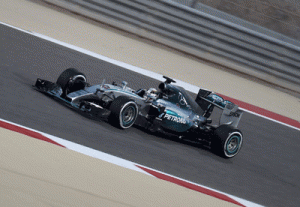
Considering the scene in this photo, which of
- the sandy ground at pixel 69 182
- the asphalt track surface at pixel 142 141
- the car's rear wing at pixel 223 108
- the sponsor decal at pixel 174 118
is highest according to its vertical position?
the car's rear wing at pixel 223 108

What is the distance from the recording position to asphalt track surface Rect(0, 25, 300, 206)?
8.15 meters

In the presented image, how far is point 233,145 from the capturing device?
9.55 meters

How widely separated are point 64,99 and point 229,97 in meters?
5.20

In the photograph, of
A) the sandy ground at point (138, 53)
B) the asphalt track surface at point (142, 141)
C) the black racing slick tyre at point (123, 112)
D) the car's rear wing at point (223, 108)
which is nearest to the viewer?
the asphalt track surface at point (142, 141)

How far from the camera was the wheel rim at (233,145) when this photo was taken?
9.42m

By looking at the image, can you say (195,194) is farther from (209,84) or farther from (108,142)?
(209,84)

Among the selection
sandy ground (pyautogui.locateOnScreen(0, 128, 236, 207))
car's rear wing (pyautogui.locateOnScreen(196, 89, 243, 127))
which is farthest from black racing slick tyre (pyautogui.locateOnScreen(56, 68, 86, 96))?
car's rear wing (pyautogui.locateOnScreen(196, 89, 243, 127))

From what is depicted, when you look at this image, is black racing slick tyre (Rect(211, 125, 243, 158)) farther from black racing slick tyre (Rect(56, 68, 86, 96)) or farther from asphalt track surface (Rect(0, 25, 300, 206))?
black racing slick tyre (Rect(56, 68, 86, 96))

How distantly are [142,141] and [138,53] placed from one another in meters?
4.99

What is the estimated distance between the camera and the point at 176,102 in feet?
30.6

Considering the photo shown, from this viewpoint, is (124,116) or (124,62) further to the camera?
(124,62)

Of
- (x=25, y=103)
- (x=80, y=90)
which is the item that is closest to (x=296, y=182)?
(x=80, y=90)

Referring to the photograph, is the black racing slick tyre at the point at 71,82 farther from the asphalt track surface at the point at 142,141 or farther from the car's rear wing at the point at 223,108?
the car's rear wing at the point at 223,108

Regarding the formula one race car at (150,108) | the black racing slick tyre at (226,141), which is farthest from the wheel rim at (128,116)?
the black racing slick tyre at (226,141)
